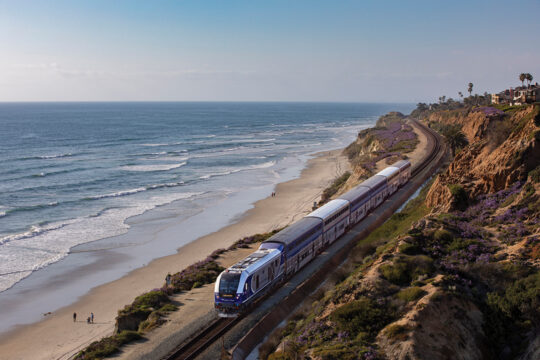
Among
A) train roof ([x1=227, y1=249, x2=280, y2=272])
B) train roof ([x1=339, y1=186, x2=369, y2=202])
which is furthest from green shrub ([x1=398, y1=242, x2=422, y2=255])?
train roof ([x1=339, y1=186, x2=369, y2=202])

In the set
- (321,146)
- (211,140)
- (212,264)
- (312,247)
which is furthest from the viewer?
(211,140)

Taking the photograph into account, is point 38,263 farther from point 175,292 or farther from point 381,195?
point 381,195

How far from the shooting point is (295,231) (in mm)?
30094

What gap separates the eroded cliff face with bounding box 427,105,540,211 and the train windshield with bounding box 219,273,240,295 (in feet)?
54.8

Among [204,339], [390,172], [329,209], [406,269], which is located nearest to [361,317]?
[406,269]

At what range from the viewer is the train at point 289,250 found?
23719 mm

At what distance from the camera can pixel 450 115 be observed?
4208 inches

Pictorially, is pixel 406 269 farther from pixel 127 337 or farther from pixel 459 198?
pixel 127 337

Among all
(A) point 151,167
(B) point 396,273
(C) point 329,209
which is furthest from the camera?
(A) point 151,167

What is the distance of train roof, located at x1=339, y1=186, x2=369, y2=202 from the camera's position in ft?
129

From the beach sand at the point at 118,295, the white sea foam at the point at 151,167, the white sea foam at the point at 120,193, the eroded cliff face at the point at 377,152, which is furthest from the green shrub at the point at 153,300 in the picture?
the white sea foam at the point at 151,167

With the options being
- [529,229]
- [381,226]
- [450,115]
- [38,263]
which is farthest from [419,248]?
[450,115]

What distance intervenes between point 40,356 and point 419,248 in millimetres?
22771

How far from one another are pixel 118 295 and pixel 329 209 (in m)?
17.9
